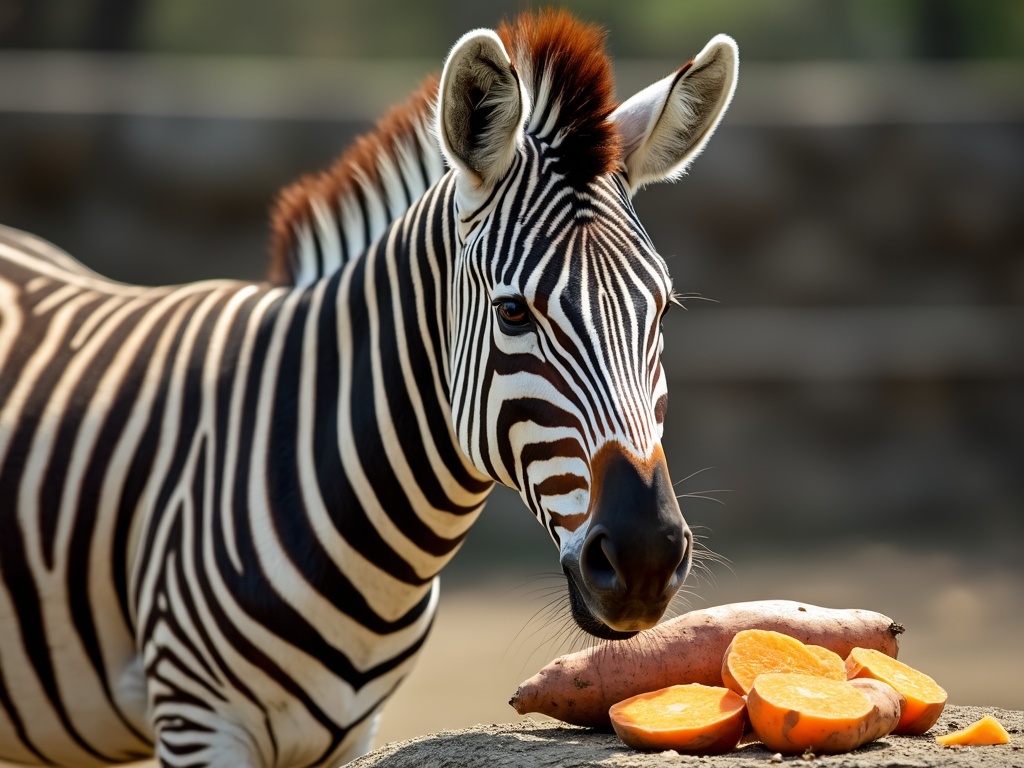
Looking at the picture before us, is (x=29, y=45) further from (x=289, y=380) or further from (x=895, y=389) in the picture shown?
(x=289, y=380)

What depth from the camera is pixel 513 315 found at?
8.78 feet

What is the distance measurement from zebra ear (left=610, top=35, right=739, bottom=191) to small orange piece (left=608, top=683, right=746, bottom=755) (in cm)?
137

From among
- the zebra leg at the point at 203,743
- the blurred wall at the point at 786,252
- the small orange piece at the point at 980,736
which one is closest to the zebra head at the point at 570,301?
the small orange piece at the point at 980,736

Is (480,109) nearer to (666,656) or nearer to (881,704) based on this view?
(666,656)

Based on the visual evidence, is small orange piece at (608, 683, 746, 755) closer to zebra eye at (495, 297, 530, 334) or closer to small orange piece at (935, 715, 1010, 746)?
small orange piece at (935, 715, 1010, 746)

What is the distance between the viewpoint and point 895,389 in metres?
11.5

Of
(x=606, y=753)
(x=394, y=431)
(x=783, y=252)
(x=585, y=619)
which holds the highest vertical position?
(x=783, y=252)

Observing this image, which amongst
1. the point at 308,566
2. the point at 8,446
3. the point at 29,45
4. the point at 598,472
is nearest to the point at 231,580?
the point at 308,566

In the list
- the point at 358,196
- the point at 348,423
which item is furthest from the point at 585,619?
the point at 358,196

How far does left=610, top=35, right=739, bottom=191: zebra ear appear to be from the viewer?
3027 mm

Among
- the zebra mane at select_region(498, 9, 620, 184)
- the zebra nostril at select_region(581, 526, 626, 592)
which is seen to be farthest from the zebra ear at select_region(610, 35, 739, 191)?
the zebra nostril at select_region(581, 526, 626, 592)

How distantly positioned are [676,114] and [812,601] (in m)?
6.26

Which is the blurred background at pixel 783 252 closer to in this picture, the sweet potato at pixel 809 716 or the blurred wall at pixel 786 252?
the blurred wall at pixel 786 252

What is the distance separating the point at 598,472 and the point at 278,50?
2842 centimetres
